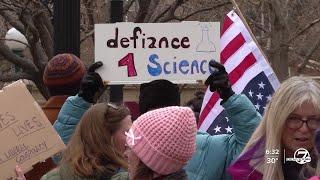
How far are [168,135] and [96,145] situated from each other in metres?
0.66

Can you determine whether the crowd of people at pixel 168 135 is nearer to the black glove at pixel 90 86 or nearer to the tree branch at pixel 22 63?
the black glove at pixel 90 86

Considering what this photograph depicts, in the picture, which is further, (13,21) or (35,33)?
(13,21)

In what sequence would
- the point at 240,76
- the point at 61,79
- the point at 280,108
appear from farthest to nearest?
the point at 240,76 < the point at 61,79 < the point at 280,108

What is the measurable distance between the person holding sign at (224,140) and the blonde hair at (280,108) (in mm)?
816

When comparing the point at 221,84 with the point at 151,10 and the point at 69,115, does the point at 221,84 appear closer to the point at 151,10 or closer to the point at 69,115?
the point at 69,115

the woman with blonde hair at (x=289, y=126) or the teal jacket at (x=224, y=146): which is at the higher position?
the woman with blonde hair at (x=289, y=126)

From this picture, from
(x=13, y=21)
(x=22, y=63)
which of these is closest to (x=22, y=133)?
(x=22, y=63)

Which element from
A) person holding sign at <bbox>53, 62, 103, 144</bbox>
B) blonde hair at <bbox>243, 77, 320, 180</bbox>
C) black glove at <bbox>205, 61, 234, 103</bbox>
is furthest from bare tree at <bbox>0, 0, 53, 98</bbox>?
blonde hair at <bbox>243, 77, 320, 180</bbox>

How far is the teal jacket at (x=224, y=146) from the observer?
13.2ft

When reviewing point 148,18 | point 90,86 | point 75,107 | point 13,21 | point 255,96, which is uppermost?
point 90,86

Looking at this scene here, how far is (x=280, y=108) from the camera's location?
3.13 metres

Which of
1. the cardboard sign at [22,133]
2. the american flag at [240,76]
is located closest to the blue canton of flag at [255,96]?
the american flag at [240,76]

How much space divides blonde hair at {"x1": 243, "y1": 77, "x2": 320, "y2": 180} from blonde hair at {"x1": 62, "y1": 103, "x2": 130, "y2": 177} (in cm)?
72

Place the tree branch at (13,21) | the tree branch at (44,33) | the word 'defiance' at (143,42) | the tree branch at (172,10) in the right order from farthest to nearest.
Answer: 1. the tree branch at (13,21)
2. the tree branch at (172,10)
3. the tree branch at (44,33)
4. the word 'defiance' at (143,42)
